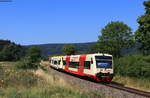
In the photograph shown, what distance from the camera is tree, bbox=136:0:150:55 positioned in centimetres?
3190

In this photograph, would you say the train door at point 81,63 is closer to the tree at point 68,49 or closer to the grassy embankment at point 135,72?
the grassy embankment at point 135,72

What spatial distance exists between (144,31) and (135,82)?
36.7ft

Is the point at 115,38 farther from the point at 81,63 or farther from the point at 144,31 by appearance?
the point at 81,63

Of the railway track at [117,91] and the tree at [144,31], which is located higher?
the tree at [144,31]

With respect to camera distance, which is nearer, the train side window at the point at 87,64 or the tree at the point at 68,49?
the train side window at the point at 87,64

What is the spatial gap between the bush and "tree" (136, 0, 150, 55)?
18.6 ft

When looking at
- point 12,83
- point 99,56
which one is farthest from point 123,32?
point 12,83

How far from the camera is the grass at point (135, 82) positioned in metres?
21.2

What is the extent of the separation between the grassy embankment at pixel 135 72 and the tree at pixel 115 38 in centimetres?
2941

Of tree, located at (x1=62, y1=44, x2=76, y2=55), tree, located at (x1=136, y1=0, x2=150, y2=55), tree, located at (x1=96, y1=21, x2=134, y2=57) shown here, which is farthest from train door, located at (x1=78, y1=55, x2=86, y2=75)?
tree, located at (x1=62, y1=44, x2=76, y2=55)

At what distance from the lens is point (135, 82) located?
2325cm

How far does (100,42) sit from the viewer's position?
60156 millimetres

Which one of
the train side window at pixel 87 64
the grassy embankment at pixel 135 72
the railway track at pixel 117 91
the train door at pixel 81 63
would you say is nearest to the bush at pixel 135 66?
the grassy embankment at pixel 135 72

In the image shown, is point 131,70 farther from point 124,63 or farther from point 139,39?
point 139,39
